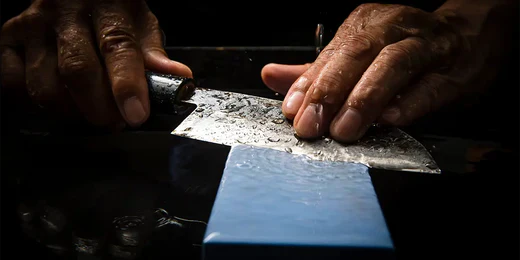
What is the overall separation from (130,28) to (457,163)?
86 centimetres

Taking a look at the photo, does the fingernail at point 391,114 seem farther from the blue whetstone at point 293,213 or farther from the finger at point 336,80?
the blue whetstone at point 293,213

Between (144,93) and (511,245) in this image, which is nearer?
(511,245)

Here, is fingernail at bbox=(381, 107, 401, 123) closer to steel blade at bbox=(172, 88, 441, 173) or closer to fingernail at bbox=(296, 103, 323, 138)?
steel blade at bbox=(172, 88, 441, 173)

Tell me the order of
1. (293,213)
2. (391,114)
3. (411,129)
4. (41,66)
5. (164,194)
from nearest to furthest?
1. (293,213)
2. (164,194)
3. (391,114)
4. (41,66)
5. (411,129)

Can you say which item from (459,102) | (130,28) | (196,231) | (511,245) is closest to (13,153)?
(130,28)

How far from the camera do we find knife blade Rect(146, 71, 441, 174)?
0.68 meters

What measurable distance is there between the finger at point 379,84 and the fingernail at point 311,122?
0.03 metres

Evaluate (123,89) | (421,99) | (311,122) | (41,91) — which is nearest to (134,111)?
(123,89)

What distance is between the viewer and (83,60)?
86cm

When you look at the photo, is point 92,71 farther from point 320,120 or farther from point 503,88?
point 503,88

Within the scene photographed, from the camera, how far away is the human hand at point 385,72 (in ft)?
2.45

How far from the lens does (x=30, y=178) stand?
773 millimetres

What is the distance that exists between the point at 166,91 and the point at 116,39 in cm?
19

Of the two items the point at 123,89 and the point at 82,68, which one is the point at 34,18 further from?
the point at 123,89
